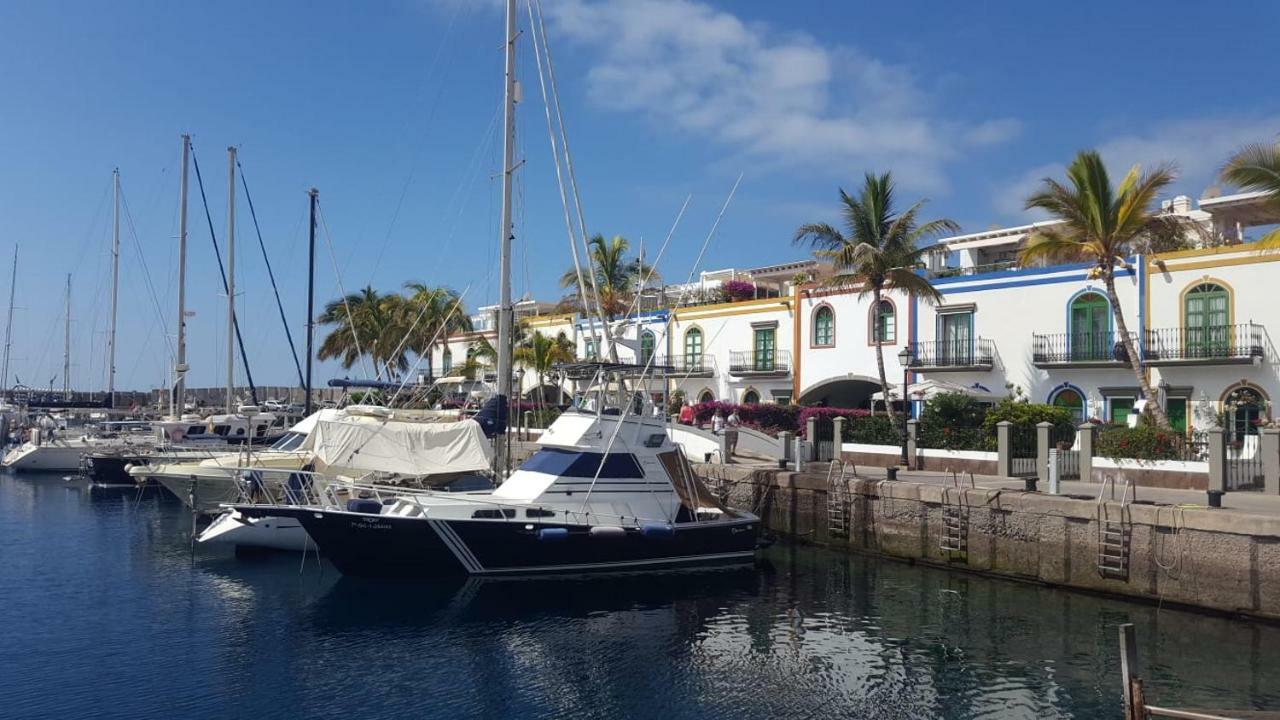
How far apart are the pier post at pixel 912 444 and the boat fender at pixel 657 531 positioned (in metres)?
9.95

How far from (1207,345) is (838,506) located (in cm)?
1258

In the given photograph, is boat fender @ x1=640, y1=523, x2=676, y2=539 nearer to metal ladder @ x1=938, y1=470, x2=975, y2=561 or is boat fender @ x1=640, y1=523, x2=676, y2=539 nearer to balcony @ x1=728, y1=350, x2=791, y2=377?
metal ladder @ x1=938, y1=470, x2=975, y2=561

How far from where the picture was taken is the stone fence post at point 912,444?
27656 mm

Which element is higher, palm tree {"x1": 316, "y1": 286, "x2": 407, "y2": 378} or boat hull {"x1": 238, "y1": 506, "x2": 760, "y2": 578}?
palm tree {"x1": 316, "y1": 286, "x2": 407, "y2": 378}

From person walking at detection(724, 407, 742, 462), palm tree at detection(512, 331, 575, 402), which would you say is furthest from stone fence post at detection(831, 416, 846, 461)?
palm tree at detection(512, 331, 575, 402)

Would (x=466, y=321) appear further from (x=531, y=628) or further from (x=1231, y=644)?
(x=1231, y=644)

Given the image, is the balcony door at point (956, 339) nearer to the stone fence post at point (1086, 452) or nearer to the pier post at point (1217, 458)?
the stone fence post at point (1086, 452)

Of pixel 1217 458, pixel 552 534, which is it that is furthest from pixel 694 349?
pixel 1217 458

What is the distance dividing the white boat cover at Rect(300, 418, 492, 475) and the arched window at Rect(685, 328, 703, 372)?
17.7 meters

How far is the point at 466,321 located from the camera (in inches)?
2233

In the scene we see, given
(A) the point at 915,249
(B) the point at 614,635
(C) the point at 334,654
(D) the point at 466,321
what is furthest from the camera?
(D) the point at 466,321

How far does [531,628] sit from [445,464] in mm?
8328

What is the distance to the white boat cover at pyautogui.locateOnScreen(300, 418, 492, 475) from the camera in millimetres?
24375

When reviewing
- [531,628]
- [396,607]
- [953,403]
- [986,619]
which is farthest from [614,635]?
[953,403]
